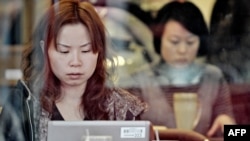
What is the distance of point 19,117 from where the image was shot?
11.4 feet

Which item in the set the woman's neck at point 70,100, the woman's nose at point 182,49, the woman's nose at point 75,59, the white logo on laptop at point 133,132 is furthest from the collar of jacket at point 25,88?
the woman's nose at point 182,49

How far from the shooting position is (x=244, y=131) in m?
3.48

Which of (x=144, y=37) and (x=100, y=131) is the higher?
(x=144, y=37)

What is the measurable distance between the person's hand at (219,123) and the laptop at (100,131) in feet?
0.95

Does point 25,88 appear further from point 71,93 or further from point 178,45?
point 178,45

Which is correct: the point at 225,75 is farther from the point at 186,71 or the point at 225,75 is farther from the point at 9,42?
the point at 9,42

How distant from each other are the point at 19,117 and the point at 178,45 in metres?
0.83

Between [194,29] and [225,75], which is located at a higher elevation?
[194,29]

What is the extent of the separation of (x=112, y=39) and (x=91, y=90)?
0.26 m

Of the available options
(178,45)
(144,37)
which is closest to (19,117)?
(144,37)

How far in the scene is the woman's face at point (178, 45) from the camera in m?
3.51

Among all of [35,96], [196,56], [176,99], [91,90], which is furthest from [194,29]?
[35,96]

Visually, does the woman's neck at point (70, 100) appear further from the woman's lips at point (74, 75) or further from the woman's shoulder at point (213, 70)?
the woman's shoulder at point (213, 70)

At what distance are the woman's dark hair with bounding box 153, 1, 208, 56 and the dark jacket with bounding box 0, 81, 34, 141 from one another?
0.66 meters
